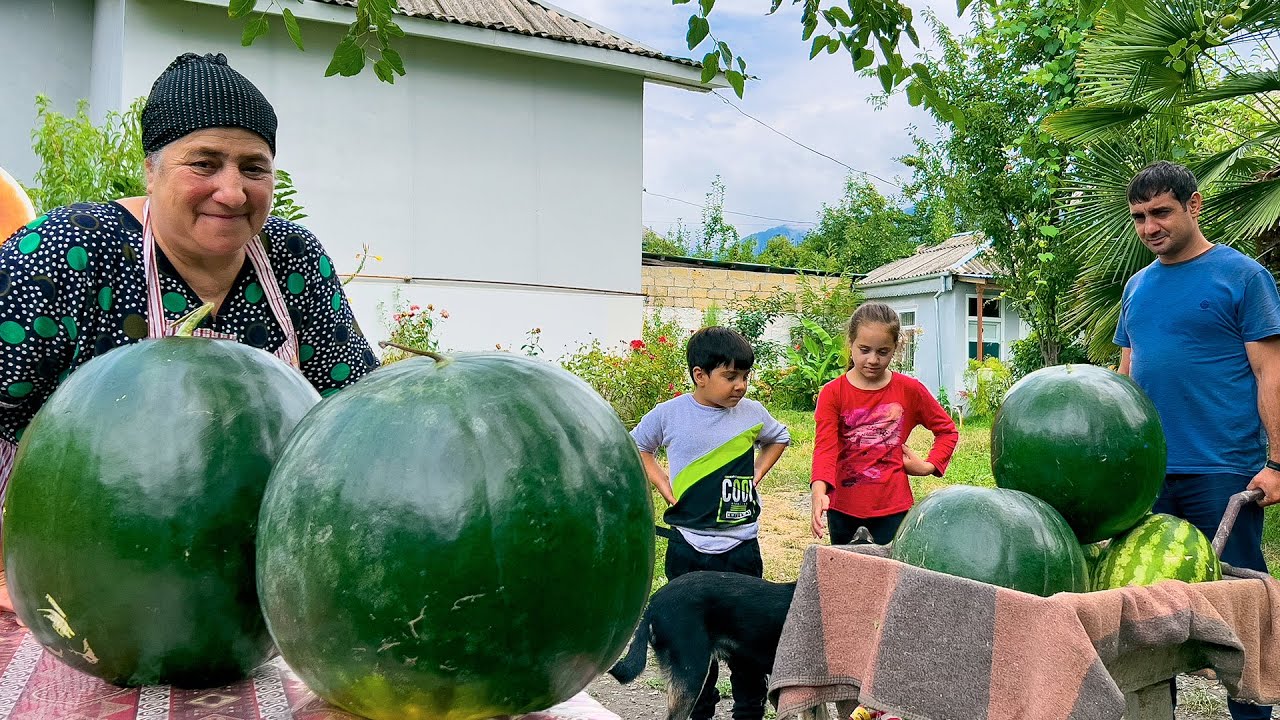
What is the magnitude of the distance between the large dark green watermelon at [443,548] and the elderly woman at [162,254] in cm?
86

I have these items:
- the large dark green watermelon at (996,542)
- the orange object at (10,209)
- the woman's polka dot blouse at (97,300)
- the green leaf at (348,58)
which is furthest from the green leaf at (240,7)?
the large dark green watermelon at (996,542)

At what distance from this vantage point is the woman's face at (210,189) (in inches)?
68.8

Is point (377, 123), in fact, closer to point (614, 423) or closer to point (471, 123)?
point (471, 123)

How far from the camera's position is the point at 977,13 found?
1533 centimetres

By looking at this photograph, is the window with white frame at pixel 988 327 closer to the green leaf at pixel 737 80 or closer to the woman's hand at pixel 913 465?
the woman's hand at pixel 913 465

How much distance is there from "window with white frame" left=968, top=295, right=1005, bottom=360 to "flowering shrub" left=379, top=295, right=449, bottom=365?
658 inches

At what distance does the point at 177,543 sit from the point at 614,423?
1.86ft

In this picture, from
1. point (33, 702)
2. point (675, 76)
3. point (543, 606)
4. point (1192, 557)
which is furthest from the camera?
point (675, 76)

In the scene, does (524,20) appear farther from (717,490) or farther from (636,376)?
(717,490)

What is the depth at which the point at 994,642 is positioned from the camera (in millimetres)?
2373

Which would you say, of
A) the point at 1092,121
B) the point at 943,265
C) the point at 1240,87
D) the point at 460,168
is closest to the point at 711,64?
the point at 1092,121

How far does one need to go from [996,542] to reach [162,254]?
2221mm

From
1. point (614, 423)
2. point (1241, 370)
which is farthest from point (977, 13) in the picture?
point (614, 423)

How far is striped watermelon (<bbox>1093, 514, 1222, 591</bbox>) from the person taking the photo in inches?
116
